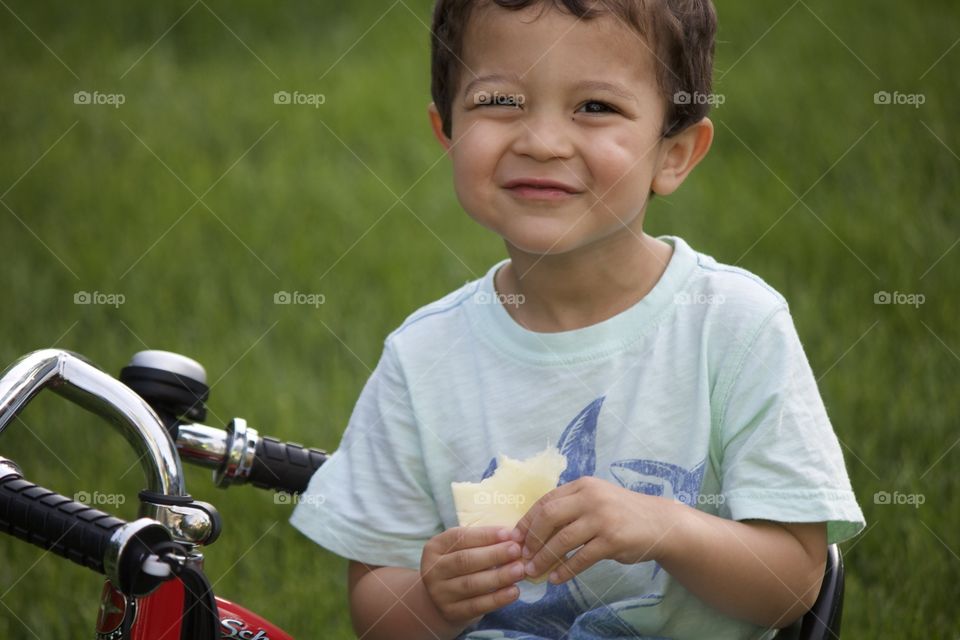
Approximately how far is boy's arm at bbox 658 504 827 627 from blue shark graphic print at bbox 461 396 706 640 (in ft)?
0.31

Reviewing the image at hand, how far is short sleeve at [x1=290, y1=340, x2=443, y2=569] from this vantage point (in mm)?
2066

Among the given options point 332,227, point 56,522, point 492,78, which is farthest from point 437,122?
point 332,227

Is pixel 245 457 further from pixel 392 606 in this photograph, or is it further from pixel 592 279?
pixel 592 279

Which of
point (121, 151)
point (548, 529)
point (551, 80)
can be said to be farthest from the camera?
point (121, 151)

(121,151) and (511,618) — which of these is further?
(121,151)

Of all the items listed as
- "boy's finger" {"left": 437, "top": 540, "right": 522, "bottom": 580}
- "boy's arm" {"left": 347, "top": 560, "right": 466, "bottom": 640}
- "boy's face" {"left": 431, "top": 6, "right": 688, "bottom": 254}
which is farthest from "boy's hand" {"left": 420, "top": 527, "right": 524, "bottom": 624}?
"boy's face" {"left": 431, "top": 6, "right": 688, "bottom": 254}

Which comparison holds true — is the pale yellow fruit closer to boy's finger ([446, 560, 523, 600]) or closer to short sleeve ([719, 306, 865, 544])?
boy's finger ([446, 560, 523, 600])

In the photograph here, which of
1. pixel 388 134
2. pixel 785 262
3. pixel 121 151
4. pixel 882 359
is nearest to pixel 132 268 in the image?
pixel 121 151

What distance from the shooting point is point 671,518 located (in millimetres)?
1763

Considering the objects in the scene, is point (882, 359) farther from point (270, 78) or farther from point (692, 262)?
point (270, 78)

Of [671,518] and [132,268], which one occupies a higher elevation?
[132,268]

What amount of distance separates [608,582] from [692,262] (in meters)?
0.53

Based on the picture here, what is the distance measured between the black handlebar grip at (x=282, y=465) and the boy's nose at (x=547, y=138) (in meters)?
0.63

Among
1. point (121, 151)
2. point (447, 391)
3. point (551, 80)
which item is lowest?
point (447, 391)
